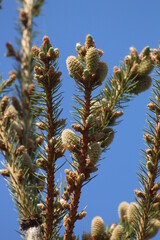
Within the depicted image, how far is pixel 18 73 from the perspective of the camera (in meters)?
2.33

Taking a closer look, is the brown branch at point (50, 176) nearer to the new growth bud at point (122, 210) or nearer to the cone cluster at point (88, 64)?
the cone cluster at point (88, 64)

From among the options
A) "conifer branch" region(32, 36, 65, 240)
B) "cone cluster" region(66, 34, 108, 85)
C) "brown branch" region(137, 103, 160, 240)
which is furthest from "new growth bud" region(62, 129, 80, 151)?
"brown branch" region(137, 103, 160, 240)

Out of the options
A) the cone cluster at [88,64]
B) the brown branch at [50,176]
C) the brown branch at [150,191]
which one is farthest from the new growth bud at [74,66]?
the brown branch at [150,191]

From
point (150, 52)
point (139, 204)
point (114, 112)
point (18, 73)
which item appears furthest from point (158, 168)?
point (18, 73)

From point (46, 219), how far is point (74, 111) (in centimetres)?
48

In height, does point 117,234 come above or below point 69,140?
below

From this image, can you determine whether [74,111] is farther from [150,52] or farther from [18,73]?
[18,73]

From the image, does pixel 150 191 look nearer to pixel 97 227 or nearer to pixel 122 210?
A: pixel 97 227

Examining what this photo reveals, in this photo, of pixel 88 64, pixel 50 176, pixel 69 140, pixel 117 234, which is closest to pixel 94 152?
pixel 69 140

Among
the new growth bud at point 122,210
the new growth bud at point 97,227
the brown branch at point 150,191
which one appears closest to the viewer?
the brown branch at point 150,191

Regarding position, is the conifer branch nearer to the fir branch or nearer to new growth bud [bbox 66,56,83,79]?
new growth bud [bbox 66,56,83,79]

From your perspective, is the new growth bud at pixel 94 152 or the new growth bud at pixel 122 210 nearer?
the new growth bud at pixel 94 152

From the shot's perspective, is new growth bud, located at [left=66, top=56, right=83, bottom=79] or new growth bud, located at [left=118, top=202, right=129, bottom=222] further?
new growth bud, located at [left=118, top=202, right=129, bottom=222]

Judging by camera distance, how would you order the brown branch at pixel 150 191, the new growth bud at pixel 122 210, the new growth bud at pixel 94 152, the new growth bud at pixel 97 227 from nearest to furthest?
the new growth bud at pixel 94 152
the brown branch at pixel 150 191
the new growth bud at pixel 97 227
the new growth bud at pixel 122 210
